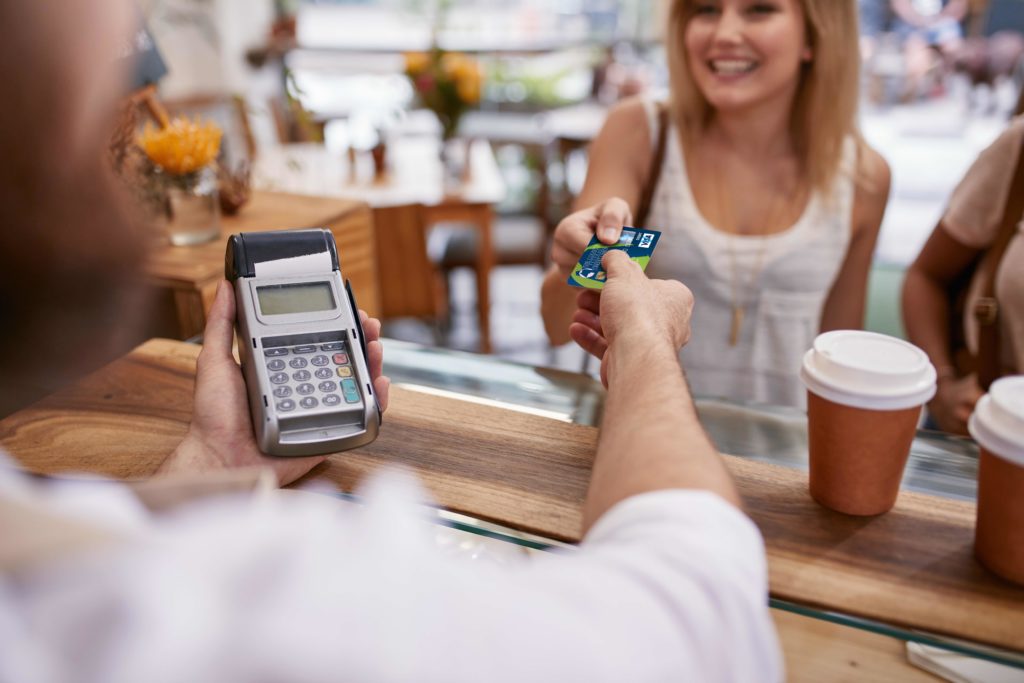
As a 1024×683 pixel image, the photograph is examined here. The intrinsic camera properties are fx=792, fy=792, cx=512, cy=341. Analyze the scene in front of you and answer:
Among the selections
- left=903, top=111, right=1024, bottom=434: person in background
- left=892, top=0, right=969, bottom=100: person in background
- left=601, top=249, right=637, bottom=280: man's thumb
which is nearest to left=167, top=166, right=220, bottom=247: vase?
left=601, top=249, right=637, bottom=280: man's thumb

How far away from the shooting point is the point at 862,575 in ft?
2.44

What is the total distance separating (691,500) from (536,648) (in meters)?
0.19

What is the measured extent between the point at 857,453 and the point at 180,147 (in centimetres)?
147

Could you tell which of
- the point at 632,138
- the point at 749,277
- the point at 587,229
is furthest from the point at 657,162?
the point at 587,229

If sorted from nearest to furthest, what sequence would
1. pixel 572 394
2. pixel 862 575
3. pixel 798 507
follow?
1. pixel 862 575
2. pixel 798 507
3. pixel 572 394

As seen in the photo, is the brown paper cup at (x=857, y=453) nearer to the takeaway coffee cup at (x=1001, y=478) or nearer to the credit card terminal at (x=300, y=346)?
the takeaway coffee cup at (x=1001, y=478)

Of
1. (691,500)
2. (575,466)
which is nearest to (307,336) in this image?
(575,466)

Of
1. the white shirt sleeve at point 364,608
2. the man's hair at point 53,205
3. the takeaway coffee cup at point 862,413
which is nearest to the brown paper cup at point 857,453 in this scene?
the takeaway coffee cup at point 862,413

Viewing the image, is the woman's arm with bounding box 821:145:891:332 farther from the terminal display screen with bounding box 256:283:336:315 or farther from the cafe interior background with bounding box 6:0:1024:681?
the terminal display screen with bounding box 256:283:336:315

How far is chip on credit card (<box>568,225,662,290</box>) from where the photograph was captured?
1005 millimetres

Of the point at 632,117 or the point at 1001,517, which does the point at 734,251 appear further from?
the point at 1001,517

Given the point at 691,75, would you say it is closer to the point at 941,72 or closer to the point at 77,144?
the point at 77,144

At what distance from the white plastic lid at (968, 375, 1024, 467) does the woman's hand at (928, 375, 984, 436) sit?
93 cm

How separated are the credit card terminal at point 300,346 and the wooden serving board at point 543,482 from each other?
7 cm
